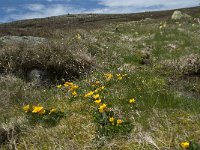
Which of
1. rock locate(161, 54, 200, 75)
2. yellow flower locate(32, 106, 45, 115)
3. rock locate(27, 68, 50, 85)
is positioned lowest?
rock locate(161, 54, 200, 75)

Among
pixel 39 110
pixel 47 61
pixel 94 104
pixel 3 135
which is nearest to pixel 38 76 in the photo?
pixel 47 61

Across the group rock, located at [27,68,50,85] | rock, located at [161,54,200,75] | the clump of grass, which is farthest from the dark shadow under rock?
rock, located at [161,54,200,75]

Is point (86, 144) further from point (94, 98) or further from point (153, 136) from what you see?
point (94, 98)

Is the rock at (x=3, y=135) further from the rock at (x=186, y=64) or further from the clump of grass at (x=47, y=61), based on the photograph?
the rock at (x=186, y=64)

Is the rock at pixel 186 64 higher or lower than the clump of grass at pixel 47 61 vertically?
lower

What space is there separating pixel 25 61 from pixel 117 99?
15.3 ft

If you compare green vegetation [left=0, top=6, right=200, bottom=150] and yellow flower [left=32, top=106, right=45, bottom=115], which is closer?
green vegetation [left=0, top=6, right=200, bottom=150]

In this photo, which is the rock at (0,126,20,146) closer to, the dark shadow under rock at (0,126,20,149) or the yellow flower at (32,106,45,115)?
the dark shadow under rock at (0,126,20,149)

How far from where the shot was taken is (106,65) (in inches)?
483

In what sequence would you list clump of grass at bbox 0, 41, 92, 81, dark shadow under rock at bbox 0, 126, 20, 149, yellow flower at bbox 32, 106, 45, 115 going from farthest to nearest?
1. clump of grass at bbox 0, 41, 92, 81
2. yellow flower at bbox 32, 106, 45, 115
3. dark shadow under rock at bbox 0, 126, 20, 149

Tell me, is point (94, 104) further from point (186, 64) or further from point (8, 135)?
point (186, 64)

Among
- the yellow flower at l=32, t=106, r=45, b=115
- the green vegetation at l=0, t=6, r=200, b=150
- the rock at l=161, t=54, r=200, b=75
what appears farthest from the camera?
the rock at l=161, t=54, r=200, b=75

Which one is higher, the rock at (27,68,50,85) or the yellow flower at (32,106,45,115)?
the yellow flower at (32,106,45,115)

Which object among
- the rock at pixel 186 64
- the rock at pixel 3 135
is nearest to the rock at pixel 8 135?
the rock at pixel 3 135
